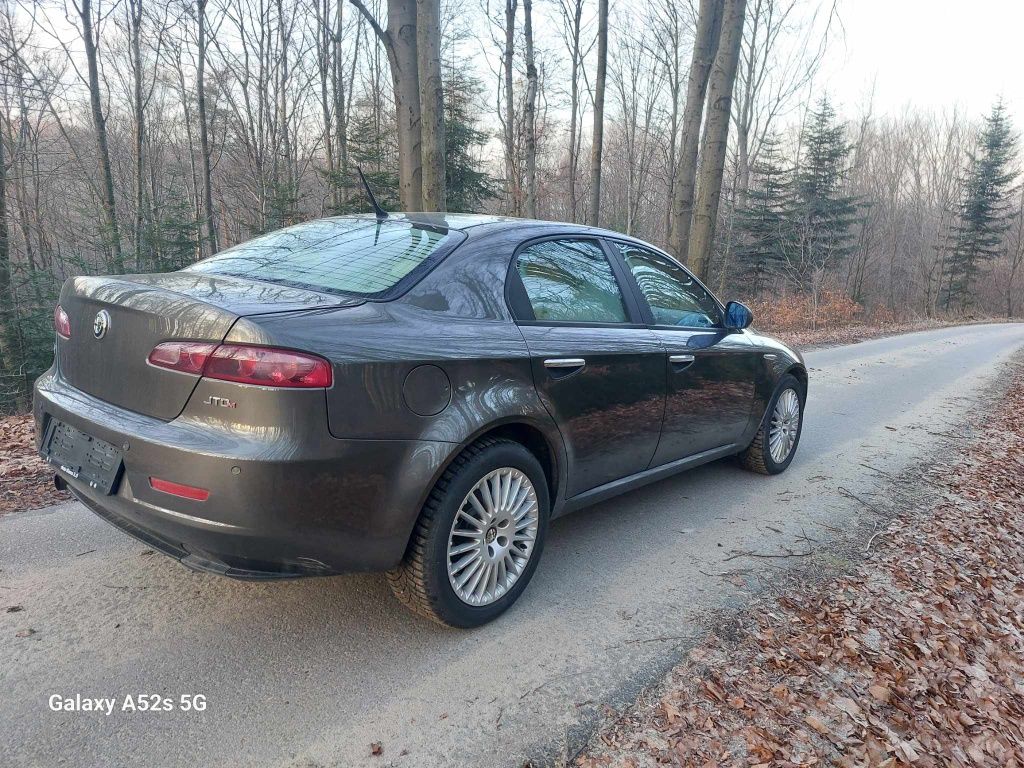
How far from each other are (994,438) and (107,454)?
7.86 m

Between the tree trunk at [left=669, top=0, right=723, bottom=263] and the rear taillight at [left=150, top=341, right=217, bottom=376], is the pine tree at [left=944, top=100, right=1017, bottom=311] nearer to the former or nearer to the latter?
the tree trunk at [left=669, top=0, right=723, bottom=263]

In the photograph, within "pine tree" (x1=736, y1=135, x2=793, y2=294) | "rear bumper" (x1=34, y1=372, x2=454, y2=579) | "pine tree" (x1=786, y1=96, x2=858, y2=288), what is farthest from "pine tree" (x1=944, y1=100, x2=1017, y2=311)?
"rear bumper" (x1=34, y1=372, x2=454, y2=579)

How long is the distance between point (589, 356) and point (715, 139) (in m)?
9.41

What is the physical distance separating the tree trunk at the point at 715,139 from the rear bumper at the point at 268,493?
9894 mm

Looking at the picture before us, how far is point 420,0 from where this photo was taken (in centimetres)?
825

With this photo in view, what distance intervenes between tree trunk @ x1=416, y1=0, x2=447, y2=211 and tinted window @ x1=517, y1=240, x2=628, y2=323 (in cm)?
545

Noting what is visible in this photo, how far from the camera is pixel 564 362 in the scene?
2.91m

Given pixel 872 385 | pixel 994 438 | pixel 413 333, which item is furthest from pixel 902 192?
pixel 413 333

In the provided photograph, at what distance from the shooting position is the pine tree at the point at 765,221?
29.4m

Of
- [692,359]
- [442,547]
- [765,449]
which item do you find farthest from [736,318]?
[442,547]

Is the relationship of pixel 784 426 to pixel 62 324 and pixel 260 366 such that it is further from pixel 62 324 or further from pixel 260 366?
pixel 62 324

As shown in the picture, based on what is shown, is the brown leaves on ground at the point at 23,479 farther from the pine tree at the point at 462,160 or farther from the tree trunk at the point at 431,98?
the pine tree at the point at 462,160

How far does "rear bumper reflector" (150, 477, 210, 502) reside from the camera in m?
2.07

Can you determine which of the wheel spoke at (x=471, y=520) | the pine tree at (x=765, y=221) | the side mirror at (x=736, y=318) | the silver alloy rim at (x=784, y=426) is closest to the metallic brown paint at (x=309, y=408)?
the wheel spoke at (x=471, y=520)
